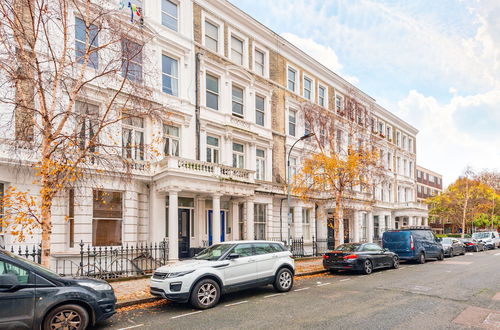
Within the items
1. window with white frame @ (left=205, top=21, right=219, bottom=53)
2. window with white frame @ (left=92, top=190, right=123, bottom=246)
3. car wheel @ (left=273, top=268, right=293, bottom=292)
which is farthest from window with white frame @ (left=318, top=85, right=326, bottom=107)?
car wheel @ (left=273, top=268, right=293, bottom=292)

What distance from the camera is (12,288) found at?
666cm

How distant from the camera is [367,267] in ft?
53.3

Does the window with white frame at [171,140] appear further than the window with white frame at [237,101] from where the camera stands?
No

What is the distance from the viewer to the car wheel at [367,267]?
16.1 m

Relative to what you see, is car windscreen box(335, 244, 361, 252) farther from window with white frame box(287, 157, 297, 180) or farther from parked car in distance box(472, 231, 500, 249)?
parked car in distance box(472, 231, 500, 249)

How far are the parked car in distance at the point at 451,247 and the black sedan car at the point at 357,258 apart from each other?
1084cm

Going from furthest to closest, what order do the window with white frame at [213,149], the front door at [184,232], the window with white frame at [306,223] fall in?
the window with white frame at [306,223], the window with white frame at [213,149], the front door at [184,232]

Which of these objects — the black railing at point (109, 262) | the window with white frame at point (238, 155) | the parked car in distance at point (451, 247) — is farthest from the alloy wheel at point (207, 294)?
the parked car in distance at point (451, 247)

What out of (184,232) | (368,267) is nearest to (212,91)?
(184,232)

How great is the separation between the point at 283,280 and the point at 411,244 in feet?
38.5

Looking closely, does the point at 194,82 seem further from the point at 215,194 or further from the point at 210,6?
the point at 215,194

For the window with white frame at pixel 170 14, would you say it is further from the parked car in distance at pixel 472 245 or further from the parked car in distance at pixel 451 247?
the parked car in distance at pixel 472 245

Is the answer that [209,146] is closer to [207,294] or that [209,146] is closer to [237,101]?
[237,101]

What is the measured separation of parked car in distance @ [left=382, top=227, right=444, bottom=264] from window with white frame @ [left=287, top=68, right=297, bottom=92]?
509 inches
